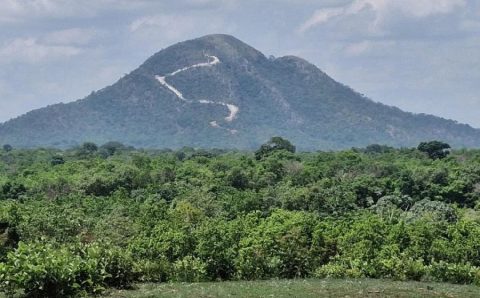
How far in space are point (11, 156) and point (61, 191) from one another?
63782 millimetres

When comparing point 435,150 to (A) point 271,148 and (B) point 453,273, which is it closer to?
(A) point 271,148

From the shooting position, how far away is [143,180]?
3371 inches

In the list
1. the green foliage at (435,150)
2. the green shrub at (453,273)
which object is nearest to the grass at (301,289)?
the green shrub at (453,273)

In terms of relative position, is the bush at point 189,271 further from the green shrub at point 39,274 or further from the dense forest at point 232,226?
the green shrub at point 39,274

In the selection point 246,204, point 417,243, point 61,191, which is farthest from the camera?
point 61,191

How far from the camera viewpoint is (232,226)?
44094 millimetres

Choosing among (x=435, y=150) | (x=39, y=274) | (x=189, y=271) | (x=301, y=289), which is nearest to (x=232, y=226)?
(x=189, y=271)

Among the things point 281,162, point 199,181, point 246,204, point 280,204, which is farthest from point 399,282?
point 281,162

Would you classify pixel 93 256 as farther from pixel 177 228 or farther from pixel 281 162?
pixel 281 162

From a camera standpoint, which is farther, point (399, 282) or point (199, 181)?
point (199, 181)

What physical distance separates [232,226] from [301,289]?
40.7 feet

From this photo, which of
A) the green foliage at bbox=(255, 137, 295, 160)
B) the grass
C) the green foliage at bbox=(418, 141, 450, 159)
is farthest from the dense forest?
the green foliage at bbox=(255, 137, 295, 160)

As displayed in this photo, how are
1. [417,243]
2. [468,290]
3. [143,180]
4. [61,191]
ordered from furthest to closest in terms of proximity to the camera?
[143,180], [61,191], [417,243], [468,290]

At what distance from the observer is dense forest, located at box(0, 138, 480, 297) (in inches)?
1284
